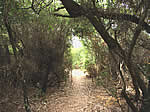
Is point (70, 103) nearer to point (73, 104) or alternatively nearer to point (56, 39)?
point (73, 104)

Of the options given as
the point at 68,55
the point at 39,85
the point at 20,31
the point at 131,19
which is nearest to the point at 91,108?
the point at 39,85

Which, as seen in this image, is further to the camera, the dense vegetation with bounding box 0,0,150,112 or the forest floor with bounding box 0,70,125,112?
the forest floor with bounding box 0,70,125,112

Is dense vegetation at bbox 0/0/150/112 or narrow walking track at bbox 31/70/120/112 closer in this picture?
dense vegetation at bbox 0/0/150/112

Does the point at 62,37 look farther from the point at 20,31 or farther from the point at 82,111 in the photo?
the point at 82,111

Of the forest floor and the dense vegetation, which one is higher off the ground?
the dense vegetation

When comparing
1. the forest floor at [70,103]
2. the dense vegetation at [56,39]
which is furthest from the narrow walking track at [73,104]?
the dense vegetation at [56,39]

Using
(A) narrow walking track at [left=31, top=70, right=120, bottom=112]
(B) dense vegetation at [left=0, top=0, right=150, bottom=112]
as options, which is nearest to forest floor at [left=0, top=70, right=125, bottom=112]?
(A) narrow walking track at [left=31, top=70, right=120, bottom=112]

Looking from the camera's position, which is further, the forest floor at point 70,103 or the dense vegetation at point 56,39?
the forest floor at point 70,103

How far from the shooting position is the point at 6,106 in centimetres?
320

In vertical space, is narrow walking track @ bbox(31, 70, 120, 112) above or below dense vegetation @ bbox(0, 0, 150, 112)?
below

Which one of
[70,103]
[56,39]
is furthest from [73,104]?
[56,39]

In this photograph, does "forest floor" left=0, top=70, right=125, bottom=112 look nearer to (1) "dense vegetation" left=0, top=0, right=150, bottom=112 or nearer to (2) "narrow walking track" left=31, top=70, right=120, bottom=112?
(2) "narrow walking track" left=31, top=70, right=120, bottom=112

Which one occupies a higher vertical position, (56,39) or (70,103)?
(56,39)

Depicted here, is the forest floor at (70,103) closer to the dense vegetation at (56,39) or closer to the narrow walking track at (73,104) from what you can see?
the narrow walking track at (73,104)
